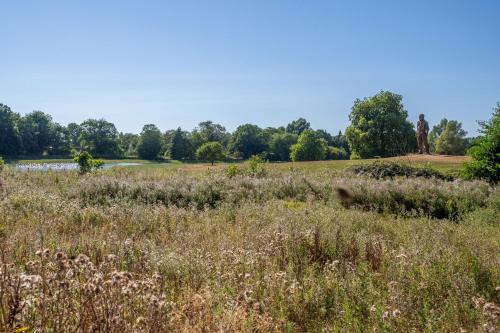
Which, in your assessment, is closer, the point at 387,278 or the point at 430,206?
the point at 387,278

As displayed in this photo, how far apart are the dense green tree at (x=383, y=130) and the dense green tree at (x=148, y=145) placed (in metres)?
47.4

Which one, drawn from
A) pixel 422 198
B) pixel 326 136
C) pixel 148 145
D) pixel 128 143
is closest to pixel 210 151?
pixel 148 145

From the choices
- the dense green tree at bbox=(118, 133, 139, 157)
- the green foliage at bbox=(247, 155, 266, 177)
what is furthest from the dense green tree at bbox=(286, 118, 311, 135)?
the green foliage at bbox=(247, 155, 266, 177)

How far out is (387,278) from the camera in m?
4.76

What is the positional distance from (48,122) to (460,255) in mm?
99606

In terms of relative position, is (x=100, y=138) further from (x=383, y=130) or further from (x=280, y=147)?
(x=383, y=130)

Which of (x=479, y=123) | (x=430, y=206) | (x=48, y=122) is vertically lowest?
(x=430, y=206)

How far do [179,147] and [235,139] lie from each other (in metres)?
17.8

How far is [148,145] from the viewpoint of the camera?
8662 cm

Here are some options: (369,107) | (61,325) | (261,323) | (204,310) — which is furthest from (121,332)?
(369,107)

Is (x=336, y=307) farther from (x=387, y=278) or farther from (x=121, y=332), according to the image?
(x=121, y=332)

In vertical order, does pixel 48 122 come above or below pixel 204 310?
above

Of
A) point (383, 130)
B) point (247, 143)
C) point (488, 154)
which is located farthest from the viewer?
point (247, 143)

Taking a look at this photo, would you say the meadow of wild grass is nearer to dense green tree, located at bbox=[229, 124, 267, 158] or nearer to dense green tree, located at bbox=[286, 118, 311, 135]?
dense green tree, located at bbox=[229, 124, 267, 158]
